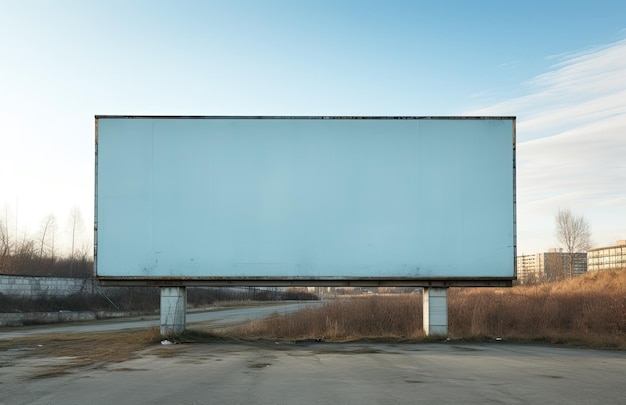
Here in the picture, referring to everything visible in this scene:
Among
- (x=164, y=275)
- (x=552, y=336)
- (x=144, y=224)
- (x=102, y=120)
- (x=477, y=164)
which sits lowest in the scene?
(x=552, y=336)

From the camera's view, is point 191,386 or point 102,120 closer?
point 191,386

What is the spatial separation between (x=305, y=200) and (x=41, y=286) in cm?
3007

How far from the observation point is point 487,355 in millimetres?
16516

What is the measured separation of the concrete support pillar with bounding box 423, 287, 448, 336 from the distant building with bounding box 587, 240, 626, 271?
4949 cm

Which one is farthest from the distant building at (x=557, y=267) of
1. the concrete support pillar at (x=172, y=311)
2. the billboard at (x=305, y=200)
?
the concrete support pillar at (x=172, y=311)

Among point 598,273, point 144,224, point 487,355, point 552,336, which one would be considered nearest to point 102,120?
point 144,224

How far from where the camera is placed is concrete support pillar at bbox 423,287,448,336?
2048 cm

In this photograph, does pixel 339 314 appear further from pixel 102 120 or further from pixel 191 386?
pixel 191 386

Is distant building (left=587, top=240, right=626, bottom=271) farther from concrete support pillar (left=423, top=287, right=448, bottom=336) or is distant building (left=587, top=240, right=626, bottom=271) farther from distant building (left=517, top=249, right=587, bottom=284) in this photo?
concrete support pillar (left=423, top=287, right=448, bottom=336)

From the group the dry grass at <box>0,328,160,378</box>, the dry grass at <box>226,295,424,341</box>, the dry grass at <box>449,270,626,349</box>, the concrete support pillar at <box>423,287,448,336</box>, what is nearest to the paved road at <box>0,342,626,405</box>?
the dry grass at <box>0,328,160,378</box>

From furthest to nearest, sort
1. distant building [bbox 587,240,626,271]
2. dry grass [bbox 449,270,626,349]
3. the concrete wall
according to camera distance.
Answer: distant building [bbox 587,240,626,271]
the concrete wall
dry grass [bbox 449,270,626,349]

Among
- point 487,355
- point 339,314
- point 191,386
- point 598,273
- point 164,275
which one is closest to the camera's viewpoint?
point 191,386

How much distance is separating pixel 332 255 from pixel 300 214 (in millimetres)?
1822

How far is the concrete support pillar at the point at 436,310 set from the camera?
2048 cm
